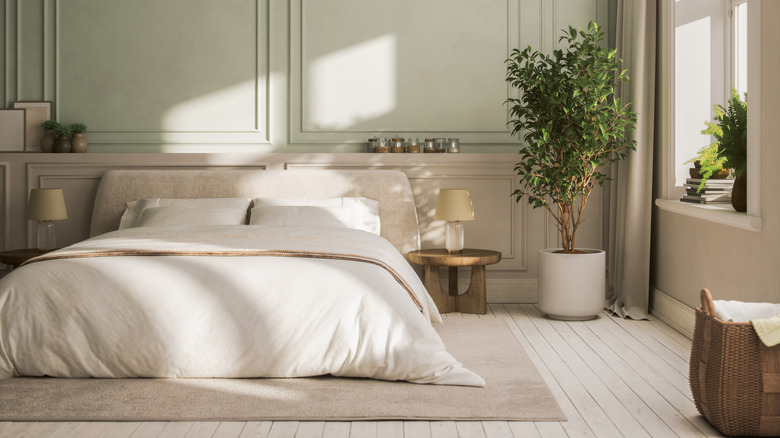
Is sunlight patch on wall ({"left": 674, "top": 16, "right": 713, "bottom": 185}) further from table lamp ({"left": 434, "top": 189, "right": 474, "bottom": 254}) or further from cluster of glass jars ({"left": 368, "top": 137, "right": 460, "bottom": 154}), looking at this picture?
cluster of glass jars ({"left": 368, "top": 137, "right": 460, "bottom": 154})

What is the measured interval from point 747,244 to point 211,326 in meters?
2.49

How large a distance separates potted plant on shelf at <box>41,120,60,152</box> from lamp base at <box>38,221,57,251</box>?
A: 1.99 feet

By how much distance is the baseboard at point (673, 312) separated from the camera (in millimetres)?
4309

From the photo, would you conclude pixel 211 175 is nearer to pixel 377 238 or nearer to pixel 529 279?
pixel 377 238

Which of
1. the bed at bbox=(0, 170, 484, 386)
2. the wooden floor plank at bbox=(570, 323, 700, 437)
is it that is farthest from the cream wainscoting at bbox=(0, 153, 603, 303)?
the bed at bbox=(0, 170, 484, 386)

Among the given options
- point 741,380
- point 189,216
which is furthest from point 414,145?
point 741,380

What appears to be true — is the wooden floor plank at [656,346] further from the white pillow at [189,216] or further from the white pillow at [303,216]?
the white pillow at [189,216]

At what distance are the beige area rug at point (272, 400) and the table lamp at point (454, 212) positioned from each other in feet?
5.67

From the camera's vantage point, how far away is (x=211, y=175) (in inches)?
213

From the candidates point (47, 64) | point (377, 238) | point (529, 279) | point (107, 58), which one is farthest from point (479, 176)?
point (47, 64)

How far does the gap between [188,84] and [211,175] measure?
72 cm

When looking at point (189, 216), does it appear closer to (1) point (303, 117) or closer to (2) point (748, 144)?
(1) point (303, 117)

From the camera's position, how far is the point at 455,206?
5000 mm

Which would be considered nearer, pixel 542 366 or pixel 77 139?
pixel 542 366
